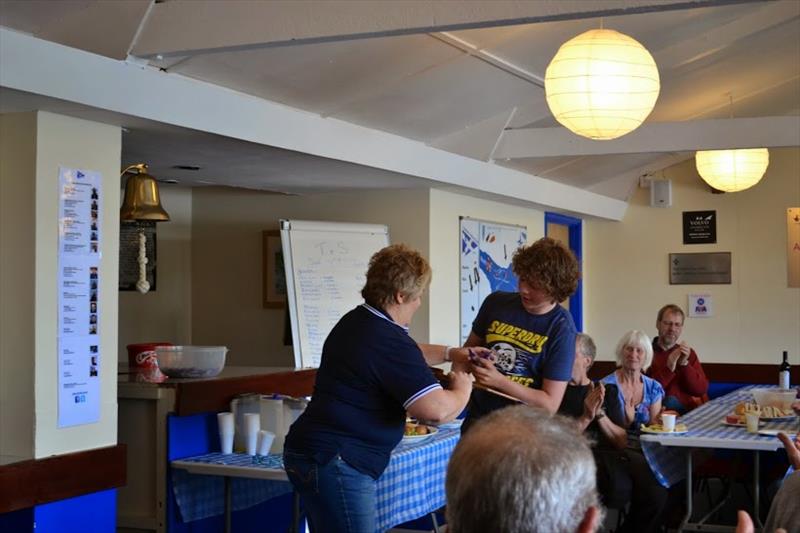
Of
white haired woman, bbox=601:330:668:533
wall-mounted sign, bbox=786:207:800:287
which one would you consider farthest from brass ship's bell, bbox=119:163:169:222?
wall-mounted sign, bbox=786:207:800:287

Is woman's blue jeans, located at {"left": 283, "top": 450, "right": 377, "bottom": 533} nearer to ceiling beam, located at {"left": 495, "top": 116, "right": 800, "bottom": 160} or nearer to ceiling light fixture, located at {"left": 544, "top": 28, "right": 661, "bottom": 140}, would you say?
ceiling light fixture, located at {"left": 544, "top": 28, "right": 661, "bottom": 140}

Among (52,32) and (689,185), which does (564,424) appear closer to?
(52,32)

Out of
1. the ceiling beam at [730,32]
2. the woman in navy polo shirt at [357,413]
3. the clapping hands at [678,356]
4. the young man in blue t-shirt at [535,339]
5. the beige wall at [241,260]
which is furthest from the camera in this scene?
the beige wall at [241,260]

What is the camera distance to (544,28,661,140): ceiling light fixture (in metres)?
4.04

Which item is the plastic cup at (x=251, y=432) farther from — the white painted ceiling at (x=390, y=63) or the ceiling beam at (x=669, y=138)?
the ceiling beam at (x=669, y=138)

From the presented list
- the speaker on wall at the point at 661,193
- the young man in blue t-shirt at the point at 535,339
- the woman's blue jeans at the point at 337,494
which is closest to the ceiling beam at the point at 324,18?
the young man in blue t-shirt at the point at 535,339

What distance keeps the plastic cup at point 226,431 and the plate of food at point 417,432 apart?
0.75 meters

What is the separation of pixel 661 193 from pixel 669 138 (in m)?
3.08

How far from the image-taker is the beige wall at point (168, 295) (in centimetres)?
690

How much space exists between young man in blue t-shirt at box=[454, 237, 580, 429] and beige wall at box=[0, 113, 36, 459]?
59.6 inches

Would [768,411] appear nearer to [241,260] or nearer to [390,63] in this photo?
[390,63]

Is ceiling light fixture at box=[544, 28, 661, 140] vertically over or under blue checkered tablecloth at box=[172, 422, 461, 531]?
over

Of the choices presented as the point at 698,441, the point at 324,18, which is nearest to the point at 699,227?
the point at 698,441

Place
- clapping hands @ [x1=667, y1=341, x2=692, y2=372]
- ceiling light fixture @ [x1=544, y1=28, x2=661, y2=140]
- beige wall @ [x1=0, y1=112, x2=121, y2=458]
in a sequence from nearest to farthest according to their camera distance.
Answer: beige wall @ [x1=0, y1=112, x2=121, y2=458], ceiling light fixture @ [x1=544, y1=28, x2=661, y2=140], clapping hands @ [x1=667, y1=341, x2=692, y2=372]
